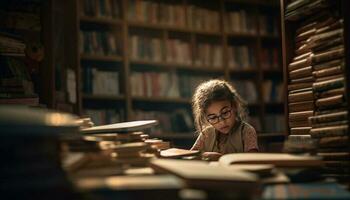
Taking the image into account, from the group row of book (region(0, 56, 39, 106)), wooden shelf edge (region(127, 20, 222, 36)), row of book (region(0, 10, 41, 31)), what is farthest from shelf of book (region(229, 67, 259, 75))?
row of book (region(0, 56, 39, 106))

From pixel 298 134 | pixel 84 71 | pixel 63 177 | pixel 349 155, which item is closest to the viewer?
pixel 63 177

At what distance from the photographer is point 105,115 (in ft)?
16.1

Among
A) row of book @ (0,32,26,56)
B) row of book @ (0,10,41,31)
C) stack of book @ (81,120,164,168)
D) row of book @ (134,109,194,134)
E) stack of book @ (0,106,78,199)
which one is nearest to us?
stack of book @ (0,106,78,199)

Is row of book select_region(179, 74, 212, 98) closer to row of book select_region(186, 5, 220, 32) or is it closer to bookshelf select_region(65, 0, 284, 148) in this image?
bookshelf select_region(65, 0, 284, 148)

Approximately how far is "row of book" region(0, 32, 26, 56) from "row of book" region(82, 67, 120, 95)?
4.81 ft

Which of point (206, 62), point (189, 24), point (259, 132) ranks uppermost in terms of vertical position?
point (189, 24)

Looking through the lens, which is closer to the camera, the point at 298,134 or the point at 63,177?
the point at 63,177

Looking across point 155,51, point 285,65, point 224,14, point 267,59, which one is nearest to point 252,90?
point 267,59

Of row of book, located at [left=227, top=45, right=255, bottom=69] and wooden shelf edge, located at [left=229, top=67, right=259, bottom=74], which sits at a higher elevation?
row of book, located at [left=227, top=45, right=255, bottom=69]

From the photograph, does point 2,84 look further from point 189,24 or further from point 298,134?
point 189,24

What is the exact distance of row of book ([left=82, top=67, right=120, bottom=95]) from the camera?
481 cm

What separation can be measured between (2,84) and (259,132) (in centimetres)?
342

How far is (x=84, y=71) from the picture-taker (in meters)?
4.82

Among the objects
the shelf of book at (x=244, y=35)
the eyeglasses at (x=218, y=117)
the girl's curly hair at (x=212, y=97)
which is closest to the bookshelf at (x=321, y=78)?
the eyeglasses at (x=218, y=117)
